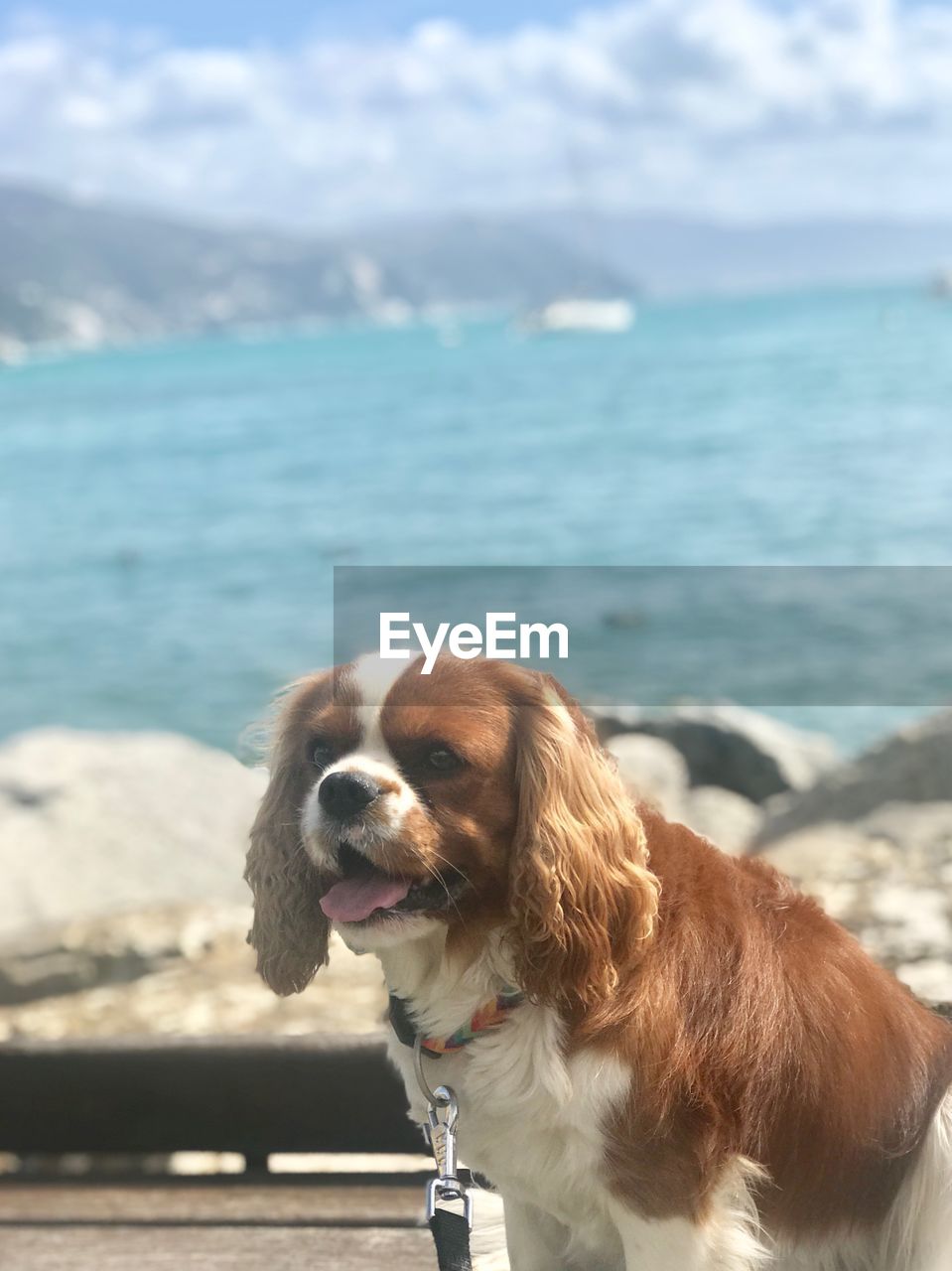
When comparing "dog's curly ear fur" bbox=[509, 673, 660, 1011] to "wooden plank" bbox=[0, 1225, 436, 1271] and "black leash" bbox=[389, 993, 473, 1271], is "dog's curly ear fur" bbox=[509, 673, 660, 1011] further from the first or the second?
"wooden plank" bbox=[0, 1225, 436, 1271]

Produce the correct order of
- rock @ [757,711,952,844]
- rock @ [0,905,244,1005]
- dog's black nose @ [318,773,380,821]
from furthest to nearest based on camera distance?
1. rock @ [757,711,952,844]
2. rock @ [0,905,244,1005]
3. dog's black nose @ [318,773,380,821]

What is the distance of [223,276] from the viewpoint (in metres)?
184

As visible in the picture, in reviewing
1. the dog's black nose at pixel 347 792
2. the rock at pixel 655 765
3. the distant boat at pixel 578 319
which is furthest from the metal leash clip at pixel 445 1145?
the distant boat at pixel 578 319

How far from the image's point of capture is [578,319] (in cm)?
11369

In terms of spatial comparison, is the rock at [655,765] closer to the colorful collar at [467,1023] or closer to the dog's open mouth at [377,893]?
the colorful collar at [467,1023]

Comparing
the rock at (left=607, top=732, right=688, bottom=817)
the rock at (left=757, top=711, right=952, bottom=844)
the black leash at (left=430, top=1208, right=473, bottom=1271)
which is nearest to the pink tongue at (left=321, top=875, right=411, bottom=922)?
the black leash at (left=430, top=1208, right=473, bottom=1271)

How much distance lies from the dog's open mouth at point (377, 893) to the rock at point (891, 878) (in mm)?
2601

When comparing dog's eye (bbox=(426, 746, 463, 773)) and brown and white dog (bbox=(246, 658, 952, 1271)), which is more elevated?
dog's eye (bbox=(426, 746, 463, 773))

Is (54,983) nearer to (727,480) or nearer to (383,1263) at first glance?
(383,1263)

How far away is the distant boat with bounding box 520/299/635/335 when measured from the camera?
366 feet

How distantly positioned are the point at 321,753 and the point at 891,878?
4.84 meters

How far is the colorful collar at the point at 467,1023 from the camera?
2514mm

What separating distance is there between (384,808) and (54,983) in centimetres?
488

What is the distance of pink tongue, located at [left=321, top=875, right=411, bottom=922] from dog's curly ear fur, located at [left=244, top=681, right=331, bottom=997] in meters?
0.20
